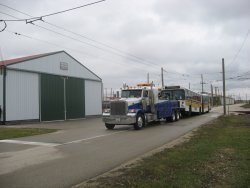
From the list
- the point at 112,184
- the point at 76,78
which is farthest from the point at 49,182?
the point at 76,78

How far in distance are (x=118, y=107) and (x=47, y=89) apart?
13.3m

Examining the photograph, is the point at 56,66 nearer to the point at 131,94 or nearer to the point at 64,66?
the point at 64,66

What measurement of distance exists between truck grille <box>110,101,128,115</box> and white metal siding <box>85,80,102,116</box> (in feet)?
58.9

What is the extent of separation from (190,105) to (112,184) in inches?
1092

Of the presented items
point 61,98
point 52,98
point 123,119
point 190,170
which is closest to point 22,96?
point 52,98

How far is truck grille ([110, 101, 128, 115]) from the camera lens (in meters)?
18.4

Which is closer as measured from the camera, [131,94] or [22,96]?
[131,94]

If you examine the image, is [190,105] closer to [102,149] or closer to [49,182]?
[102,149]

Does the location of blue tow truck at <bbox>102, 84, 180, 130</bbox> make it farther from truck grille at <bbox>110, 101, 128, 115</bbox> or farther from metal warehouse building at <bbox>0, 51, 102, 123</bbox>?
metal warehouse building at <bbox>0, 51, 102, 123</bbox>

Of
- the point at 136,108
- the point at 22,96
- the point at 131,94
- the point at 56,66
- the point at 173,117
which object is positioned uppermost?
the point at 56,66

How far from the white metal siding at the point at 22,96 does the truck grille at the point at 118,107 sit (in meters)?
11.0

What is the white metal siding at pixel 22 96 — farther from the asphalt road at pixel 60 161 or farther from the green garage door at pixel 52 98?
the asphalt road at pixel 60 161

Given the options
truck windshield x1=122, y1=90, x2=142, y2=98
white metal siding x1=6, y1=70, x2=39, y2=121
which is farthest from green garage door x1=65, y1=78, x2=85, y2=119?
truck windshield x1=122, y1=90, x2=142, y2=98

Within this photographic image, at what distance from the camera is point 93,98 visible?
37.9 m
